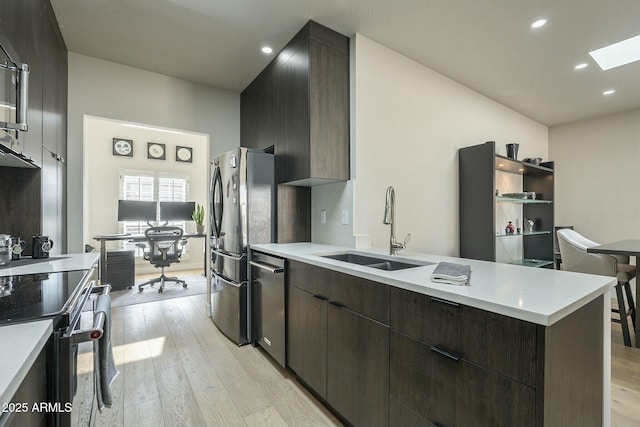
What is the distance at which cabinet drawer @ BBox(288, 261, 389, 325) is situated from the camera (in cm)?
134

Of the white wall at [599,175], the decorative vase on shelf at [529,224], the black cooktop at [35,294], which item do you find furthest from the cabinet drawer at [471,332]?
the white wall at [599,175]

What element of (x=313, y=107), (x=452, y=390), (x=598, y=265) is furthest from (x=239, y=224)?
(x=598, y=265)

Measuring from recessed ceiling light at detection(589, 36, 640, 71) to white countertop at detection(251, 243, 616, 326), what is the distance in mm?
2720

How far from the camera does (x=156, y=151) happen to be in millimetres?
5750

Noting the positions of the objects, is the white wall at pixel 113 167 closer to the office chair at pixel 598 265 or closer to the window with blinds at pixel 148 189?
the window with blinds at pixel 148 189

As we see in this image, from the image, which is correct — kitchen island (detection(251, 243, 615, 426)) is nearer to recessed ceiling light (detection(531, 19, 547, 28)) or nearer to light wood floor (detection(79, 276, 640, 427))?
light wood floor (detection(79, 276, 640, 427))

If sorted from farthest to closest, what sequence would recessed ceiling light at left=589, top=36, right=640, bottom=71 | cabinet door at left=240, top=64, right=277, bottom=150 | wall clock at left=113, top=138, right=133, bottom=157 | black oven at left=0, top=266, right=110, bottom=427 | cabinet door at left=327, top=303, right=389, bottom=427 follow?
wall clock at left=113, top=138, right=133, bottom=157 < cabinet door at left=240, top=64, right=277, bottom=150 < recessed ceiling light at left=589, top=36, right=640, bottom=71 < cabinet door at left=327, top=303, right=389, bottom=427 < black oven at left=0, top=266, right=110, bottom=427

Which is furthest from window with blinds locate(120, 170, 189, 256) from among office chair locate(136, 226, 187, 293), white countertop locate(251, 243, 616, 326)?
white countertop locate(251, 243, 616, 326)

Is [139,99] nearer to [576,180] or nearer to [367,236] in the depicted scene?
[367,236]

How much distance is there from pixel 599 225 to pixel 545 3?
150 inches

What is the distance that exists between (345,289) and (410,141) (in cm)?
189

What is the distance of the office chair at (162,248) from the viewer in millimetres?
4508

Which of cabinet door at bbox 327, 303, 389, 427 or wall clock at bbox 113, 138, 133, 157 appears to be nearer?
cabinet door at bbox 327, 303, 389, 427

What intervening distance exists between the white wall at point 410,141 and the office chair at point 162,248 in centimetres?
294
